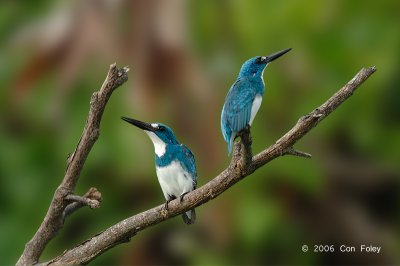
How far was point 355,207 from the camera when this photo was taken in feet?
13.2

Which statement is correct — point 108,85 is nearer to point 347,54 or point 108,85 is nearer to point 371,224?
point 347,54

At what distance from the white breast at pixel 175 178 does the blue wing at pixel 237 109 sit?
445mm

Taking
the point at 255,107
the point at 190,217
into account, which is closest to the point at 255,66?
the point at 255,107

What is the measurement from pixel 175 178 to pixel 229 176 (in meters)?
0.58

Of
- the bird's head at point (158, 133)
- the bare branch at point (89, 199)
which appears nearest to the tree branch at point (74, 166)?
the bare branch at point (89, 199)

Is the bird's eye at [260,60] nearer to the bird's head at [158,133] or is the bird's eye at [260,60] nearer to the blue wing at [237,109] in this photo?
the blue wing at [237,109]

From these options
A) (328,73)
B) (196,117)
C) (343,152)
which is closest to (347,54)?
(328,73)

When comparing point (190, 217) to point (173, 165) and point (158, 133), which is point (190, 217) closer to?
point (173, 165)

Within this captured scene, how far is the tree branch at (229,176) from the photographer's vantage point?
5.91ft

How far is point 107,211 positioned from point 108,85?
1914mm

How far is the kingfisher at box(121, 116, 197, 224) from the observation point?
234 cm

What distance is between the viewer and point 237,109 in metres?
1.85

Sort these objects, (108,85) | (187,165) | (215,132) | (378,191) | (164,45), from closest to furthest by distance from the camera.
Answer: (108,85)
(187,165)
(215,132)
(164,45)
(378,191)

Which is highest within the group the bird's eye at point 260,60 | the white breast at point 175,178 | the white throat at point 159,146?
the bird's eye at point 260,60
